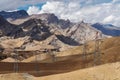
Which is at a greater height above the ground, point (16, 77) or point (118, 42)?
point (16, 77)

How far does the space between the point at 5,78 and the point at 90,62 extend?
210 ft

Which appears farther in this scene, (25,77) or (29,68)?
(29,68)

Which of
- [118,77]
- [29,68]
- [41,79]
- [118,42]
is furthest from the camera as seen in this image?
[118,42]

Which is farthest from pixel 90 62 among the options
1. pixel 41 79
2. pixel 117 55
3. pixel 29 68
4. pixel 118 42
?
pixel 41 79

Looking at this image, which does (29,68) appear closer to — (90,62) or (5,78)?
(90,62)

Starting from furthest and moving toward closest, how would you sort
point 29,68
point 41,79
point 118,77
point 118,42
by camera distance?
point 118,42, point 29,68, point 41,79, point 118,77

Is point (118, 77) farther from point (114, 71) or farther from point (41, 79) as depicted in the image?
point (41, 79)

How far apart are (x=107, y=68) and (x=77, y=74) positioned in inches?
122

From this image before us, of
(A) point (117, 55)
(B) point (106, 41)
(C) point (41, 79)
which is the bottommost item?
(B) point (106, 41)

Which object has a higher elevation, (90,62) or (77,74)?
(77,74)

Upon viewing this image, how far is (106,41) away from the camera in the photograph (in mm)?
146375

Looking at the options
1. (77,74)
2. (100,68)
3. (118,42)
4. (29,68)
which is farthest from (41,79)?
(118,42)

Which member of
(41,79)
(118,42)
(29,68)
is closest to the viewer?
(41,79)

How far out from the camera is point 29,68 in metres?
95.9
